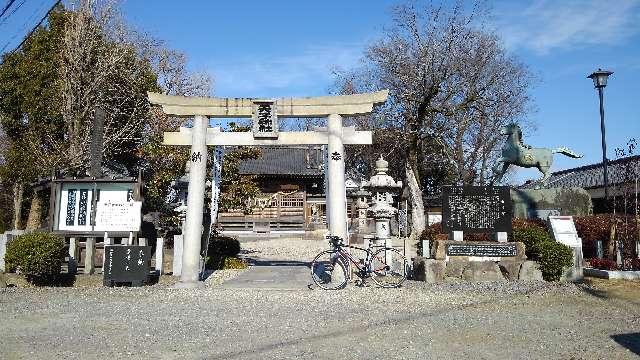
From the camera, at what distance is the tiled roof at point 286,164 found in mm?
36188

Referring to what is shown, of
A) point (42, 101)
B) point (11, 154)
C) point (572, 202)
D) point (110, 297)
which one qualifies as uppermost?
point (42, 101)

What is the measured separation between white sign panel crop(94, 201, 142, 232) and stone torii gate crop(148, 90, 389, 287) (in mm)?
2189

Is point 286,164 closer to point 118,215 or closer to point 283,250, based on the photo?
point 283,250

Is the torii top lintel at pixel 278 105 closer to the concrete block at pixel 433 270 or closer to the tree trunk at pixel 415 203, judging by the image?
the concrete block at pixel 433 270

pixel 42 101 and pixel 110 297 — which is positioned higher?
pixel 42 101

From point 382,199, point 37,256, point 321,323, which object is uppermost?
point 382,199

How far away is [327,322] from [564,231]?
8299mm

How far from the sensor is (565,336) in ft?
20.5

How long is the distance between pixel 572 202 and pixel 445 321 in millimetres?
14423

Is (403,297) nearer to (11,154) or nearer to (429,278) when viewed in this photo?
(429,278)

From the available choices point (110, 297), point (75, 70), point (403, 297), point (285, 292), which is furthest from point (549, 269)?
point (75, 70)

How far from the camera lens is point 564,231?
12.7 metres

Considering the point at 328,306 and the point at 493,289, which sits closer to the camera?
the point at 328,306

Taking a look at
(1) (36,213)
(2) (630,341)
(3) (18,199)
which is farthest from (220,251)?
(2) (630,341)
